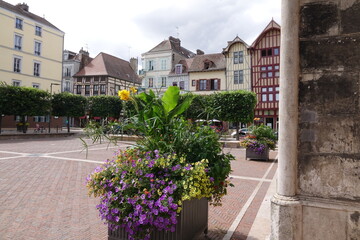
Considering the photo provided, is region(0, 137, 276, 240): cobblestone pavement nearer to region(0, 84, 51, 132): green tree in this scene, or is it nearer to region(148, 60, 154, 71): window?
region(0, 84, 51, 132): green tree

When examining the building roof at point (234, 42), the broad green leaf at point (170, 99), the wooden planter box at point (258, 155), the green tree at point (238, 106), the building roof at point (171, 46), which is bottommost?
the wooden planter box at point (258, 155)

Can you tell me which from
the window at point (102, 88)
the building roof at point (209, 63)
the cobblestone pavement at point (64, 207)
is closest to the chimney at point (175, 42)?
the building roof at point (209, 63)

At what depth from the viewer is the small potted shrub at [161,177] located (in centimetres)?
268

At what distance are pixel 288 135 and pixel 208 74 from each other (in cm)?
3418

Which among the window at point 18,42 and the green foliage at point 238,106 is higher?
the window at point 18,42

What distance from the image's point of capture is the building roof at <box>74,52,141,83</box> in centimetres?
4678

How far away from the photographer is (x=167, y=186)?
8.98ft

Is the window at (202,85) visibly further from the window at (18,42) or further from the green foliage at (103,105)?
the window at (18,42)

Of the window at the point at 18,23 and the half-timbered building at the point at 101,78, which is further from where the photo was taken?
the half-timbered building at the point at 101,78

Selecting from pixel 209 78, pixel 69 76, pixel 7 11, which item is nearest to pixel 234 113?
pixel 209 78

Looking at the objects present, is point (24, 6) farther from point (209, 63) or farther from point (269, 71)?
point (269, 71)

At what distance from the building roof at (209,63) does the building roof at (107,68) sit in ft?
55.8

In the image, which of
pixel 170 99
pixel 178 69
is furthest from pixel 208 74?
pixel 170 99

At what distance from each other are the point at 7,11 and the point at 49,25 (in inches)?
252
